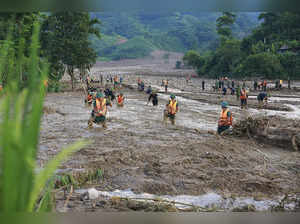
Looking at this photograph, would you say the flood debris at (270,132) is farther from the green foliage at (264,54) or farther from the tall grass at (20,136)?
the green foliage at (264,54)

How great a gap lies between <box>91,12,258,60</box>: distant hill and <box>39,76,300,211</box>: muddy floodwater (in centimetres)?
4225

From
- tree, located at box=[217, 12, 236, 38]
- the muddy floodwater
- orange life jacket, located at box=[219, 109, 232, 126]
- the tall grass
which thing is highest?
tree, located at box=[217, 12, 236, 38]

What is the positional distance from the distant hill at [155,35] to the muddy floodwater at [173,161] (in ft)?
139

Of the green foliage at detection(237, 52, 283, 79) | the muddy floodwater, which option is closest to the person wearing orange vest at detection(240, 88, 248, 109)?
the muddy floodwater

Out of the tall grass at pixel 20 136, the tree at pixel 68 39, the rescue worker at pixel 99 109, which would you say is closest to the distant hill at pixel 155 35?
the tree at pixel 68 39

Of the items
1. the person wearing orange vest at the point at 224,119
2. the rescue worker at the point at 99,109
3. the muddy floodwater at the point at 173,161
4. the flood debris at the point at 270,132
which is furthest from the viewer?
the rescue worker at the point at 99,109

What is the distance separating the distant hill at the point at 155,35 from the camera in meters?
52.0

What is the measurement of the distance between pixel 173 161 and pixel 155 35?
2209 inches

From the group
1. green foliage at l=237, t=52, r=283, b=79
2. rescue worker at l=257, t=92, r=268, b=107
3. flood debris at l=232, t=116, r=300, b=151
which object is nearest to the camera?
flood debris at l=232, t=116, r=300, b=151

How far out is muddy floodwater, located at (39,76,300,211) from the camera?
11.8ft

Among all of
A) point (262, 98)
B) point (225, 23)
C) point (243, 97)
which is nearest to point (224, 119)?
point (243, 97)

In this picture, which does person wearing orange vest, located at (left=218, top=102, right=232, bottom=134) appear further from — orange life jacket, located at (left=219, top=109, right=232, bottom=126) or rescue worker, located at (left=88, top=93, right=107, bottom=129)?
rescue worker, located at (left=88, top=93, right=107, bottom=129)

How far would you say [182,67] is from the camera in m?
46.2

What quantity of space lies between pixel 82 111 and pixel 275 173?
7.43 m
